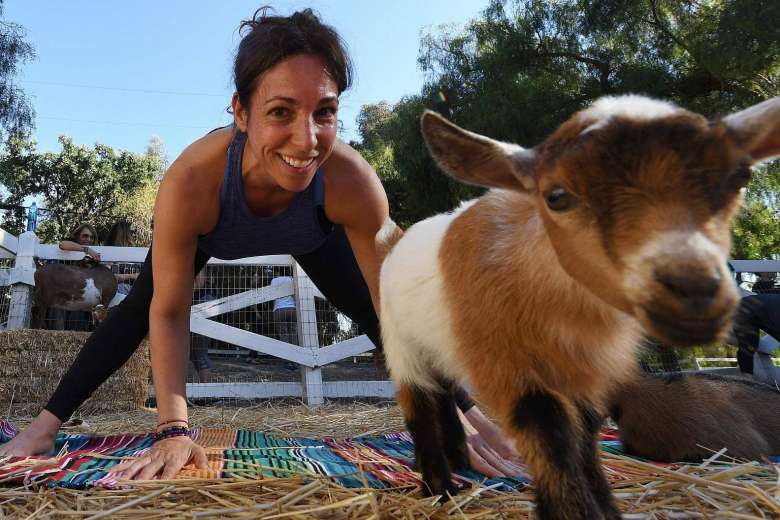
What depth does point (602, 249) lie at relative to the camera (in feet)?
4.18

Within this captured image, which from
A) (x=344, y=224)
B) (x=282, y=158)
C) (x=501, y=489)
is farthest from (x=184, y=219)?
(x=501, y=489)

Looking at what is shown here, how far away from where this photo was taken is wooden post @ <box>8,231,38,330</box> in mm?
5340

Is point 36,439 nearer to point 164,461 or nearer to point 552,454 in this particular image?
point 164,461

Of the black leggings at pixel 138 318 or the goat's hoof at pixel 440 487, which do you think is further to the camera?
the black leggings at pixel 138 318

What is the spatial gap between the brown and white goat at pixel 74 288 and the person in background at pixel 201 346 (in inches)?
33.0

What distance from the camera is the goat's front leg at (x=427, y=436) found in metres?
2.04

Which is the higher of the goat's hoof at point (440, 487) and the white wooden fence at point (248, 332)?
the white wooden fence at point (248, 332)

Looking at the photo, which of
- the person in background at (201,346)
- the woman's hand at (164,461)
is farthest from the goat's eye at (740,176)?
the person in background at (201,346)

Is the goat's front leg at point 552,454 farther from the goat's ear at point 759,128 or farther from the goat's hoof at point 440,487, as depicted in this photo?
the goat's ear at point 759,128

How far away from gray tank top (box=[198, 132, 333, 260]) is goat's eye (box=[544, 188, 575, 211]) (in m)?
1.45

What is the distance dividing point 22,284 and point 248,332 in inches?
80.6

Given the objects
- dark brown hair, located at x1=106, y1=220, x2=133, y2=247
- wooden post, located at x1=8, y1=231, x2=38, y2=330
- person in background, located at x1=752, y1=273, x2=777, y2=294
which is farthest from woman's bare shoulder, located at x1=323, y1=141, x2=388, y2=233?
person in background, located at x1=752, y1=273, x2=777, y2=294

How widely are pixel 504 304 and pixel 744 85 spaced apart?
34.4 feet

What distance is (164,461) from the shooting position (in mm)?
2211
